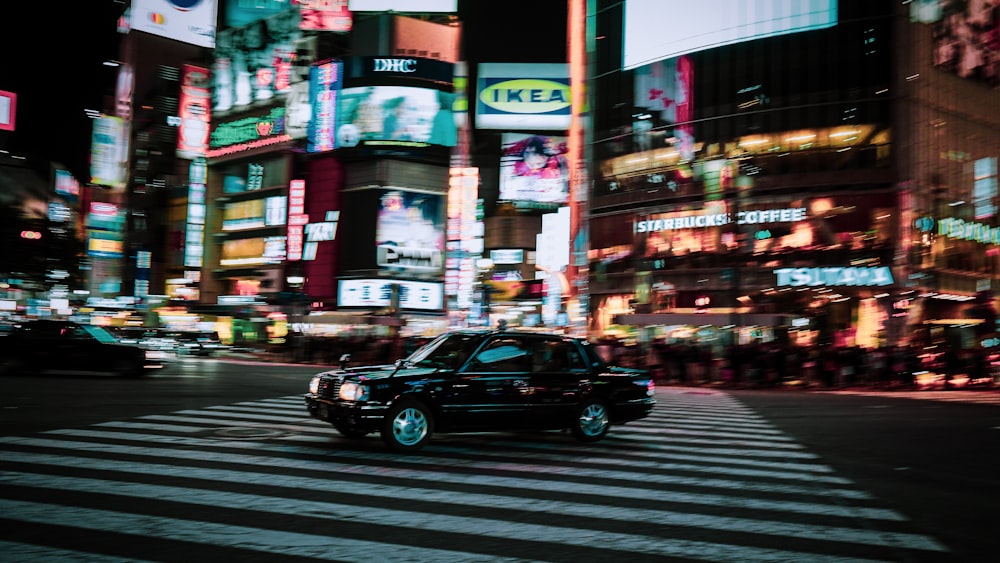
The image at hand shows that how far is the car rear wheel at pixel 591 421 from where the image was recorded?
11.4 m

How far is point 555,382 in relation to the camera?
11.2m

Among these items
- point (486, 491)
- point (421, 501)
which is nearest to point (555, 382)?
point (486, 491)

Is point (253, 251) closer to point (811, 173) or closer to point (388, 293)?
point (388, 293)

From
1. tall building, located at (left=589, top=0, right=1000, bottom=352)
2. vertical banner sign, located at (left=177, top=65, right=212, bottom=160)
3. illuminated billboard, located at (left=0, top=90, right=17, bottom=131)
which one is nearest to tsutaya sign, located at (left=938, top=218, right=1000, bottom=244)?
tall building, located at (left=589, top=0, right=1000, bottom=352)

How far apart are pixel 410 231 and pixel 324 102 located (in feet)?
40.4

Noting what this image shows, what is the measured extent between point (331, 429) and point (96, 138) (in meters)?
74.3

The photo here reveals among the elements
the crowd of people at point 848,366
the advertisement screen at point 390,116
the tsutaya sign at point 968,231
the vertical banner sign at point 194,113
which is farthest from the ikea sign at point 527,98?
the vertical banner sign at point 194,113

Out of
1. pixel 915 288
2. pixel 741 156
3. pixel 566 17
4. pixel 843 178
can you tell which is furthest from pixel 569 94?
pixel 566 17

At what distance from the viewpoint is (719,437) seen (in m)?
12.7

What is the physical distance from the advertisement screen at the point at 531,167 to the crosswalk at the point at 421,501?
49.0 meters

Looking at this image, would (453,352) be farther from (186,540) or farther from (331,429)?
(186,540)

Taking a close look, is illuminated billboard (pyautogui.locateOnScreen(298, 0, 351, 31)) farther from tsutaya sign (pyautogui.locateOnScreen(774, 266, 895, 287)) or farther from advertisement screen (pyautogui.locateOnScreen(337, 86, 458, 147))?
tsutaya sign (pyautogui.locateOnScreen(774, 266, 895, 287))

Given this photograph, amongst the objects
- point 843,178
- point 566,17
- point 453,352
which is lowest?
point 453,352

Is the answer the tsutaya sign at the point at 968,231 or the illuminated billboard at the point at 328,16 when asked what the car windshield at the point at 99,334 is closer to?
the tsutaya sign at the point at 968,231
